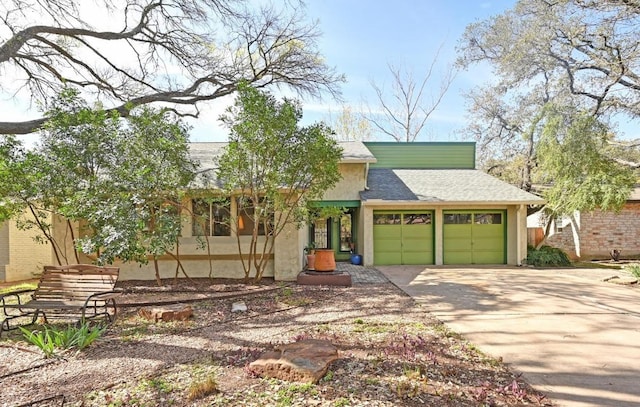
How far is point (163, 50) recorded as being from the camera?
12.5 m

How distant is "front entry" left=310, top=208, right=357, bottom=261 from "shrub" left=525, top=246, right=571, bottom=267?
6.97 meters

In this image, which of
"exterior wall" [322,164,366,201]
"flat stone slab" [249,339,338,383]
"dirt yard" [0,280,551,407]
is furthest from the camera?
"exterior wall" [322,164,366,201]

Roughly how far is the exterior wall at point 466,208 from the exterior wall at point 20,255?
425 inches

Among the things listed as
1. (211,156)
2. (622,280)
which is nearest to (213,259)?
(211,156)

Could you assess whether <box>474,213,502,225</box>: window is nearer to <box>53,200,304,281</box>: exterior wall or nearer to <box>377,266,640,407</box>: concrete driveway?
<box>377,266,640,407</box>: concrete driveway

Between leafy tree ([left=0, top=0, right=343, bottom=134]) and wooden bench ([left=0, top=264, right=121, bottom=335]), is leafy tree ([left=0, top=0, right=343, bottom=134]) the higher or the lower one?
the higher one

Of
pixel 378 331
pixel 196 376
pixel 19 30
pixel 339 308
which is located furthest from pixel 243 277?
pixel 19 30

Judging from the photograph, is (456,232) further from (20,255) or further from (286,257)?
(20,255)

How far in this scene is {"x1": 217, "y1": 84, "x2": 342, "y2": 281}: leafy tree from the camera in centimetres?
820

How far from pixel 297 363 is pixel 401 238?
10.9 metres

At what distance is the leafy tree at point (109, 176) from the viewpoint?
23.8ft

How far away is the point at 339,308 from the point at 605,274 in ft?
32.2

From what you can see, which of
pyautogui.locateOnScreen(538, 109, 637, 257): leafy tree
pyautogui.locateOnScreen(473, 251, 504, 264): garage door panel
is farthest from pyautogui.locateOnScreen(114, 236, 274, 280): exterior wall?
pyautogui.locateOnScreen(538, 109, 637, 257): leafy tree

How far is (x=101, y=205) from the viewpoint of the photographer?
7.51m
